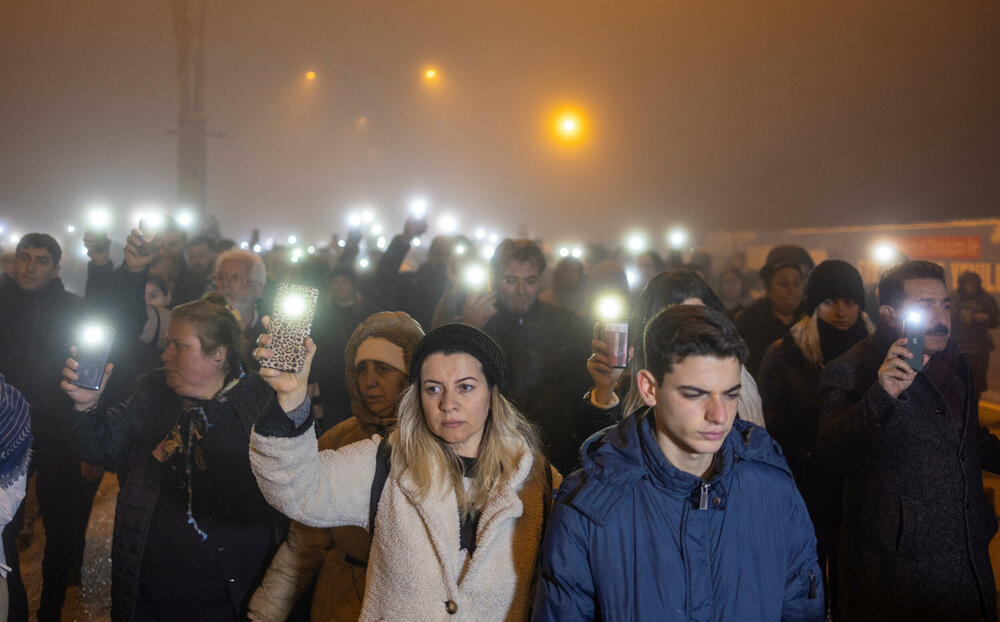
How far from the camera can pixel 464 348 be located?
2762mm

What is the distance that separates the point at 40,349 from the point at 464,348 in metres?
3.69

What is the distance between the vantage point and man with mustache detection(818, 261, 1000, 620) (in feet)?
10.5

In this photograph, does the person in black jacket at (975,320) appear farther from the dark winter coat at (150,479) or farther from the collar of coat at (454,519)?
the dark winter coat at (150,479)

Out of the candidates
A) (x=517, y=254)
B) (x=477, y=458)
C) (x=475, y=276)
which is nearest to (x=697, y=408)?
(x=477, y=458)

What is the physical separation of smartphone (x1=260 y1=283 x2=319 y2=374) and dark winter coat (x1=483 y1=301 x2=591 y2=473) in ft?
7.00

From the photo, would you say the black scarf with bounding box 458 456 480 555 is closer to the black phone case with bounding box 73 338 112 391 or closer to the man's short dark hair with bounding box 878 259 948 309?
the black phone case with bounding box 73 338 112 391

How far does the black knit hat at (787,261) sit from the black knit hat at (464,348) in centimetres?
362

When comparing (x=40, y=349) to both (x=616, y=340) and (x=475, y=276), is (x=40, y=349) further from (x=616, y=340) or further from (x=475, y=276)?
(x=616, y=340)

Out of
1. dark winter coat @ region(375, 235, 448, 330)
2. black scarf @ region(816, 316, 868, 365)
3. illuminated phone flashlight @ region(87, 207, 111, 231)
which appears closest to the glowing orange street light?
dark winter coat @ region(375, 235, 448, 330)

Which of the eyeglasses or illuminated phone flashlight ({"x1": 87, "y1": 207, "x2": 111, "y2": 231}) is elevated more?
illuminated phone flashlight ({"x1": 87, "y1": 207, "x2": 111, "y2": 231})

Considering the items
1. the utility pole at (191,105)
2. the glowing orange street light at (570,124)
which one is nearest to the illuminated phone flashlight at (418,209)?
the glowing orange street light at (570,124)

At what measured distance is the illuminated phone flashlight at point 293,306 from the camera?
8.33ft

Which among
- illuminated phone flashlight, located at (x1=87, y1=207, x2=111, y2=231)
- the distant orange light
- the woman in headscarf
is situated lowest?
the woman in headscarf

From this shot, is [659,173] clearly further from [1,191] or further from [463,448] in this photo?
[1,191]
